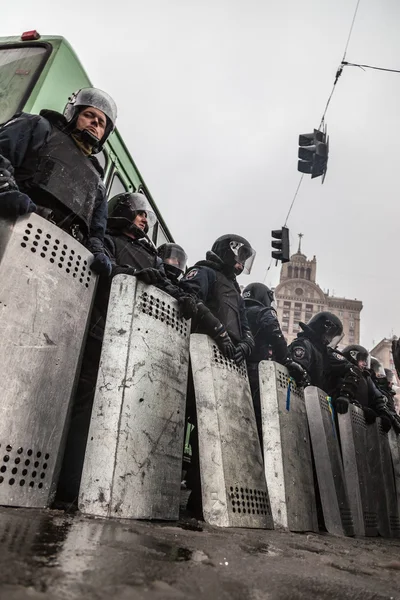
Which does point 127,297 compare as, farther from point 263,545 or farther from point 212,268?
point 212,268

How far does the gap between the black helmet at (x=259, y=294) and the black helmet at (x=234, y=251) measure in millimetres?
1265

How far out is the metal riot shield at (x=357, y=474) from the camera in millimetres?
3906

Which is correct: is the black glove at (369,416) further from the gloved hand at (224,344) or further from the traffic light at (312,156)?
the traffic light at (312,156)

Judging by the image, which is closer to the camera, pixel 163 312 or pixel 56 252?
pixel 56 252

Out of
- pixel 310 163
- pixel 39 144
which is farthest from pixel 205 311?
pixel 310 163

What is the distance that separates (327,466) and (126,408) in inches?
93.5

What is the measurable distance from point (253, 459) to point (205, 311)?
3.93 ft

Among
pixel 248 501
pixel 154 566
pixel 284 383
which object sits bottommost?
pixel 154 566

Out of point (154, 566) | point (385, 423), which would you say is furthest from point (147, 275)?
point (385, 423)

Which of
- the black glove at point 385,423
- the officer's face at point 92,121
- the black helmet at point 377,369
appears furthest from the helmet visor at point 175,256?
the black helmet at point 377,369

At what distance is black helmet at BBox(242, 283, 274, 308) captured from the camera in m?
5.61

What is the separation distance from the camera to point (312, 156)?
338 inches

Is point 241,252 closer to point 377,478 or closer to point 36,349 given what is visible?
point 36,349

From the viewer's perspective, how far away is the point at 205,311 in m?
3.16
